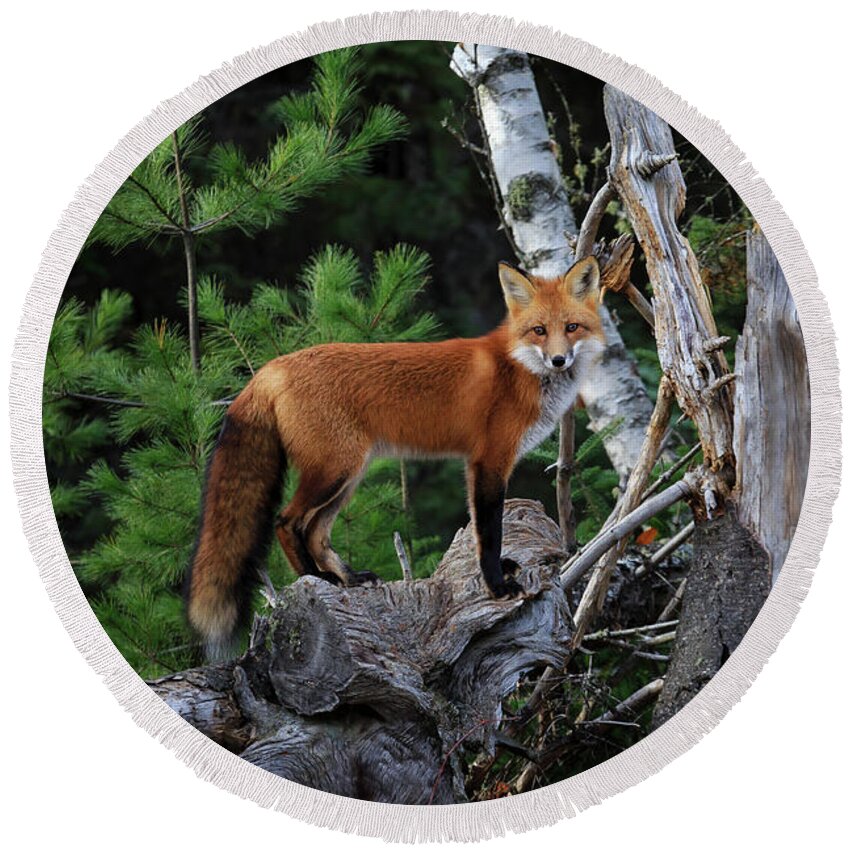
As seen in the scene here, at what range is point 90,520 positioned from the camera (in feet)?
10.7

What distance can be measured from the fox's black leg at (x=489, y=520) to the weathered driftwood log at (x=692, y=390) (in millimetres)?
553

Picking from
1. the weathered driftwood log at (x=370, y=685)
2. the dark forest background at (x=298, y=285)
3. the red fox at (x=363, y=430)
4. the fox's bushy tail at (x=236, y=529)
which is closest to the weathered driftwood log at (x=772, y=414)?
the dark forest background at (x=298, y=285)

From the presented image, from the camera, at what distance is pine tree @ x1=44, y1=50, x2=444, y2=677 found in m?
3.19

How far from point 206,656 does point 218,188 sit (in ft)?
4.55

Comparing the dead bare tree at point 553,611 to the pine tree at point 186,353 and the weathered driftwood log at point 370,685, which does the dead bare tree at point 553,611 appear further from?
the pine tree at point 186,353

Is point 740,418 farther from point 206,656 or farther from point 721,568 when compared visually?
point 206,656

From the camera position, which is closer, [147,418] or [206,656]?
[206,656]

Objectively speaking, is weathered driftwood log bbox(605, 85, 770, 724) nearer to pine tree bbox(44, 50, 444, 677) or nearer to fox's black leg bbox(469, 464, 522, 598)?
fox's black leg bbox(469, 464, 522, 598)

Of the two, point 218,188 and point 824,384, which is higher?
point 218,188

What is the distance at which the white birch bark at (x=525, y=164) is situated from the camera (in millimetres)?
3430

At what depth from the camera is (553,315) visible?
302 centimetres

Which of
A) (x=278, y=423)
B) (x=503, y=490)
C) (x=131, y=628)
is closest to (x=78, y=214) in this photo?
(x=278, y=423)

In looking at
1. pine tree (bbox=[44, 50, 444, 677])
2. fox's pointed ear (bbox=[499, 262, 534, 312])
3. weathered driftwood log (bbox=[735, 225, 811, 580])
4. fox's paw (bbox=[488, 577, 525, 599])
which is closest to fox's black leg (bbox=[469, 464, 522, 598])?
fox's paw (bbox=[488, 577, 525, 599])

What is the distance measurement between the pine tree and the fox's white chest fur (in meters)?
0.39
